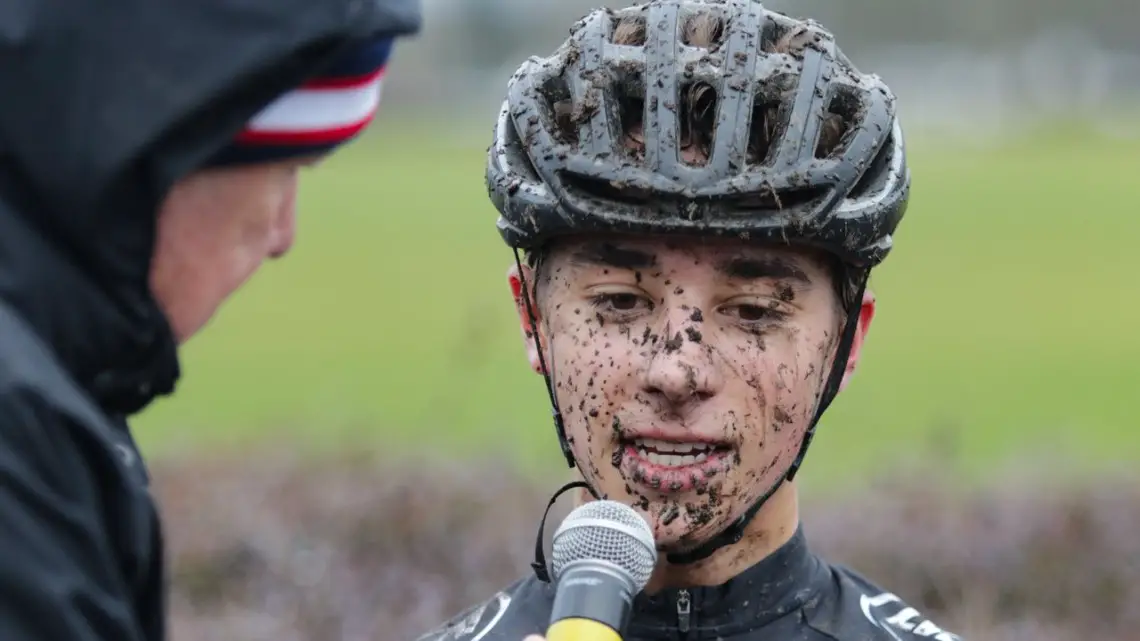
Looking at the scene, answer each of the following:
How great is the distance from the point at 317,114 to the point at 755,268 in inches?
60.2

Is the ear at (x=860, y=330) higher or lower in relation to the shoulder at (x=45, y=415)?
lower

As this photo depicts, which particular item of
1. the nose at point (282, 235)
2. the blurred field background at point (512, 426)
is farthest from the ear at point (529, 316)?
the blurred field background at point (512, 426)

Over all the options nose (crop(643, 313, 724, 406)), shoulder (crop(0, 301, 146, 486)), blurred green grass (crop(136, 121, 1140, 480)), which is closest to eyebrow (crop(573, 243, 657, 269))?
nose (crop(643, 313, 724, 406))

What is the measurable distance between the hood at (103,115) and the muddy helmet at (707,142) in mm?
1572

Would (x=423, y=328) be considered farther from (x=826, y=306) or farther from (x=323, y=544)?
(x=826, y=306)

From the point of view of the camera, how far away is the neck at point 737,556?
3879mm

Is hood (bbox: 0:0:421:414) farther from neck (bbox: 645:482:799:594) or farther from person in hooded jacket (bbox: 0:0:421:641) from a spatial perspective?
neck (bbox: 645:482:799:594)

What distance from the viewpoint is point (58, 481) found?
81.1 inches

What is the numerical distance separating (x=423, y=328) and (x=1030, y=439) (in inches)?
339

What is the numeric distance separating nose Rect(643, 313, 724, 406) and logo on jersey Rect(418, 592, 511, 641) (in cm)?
74

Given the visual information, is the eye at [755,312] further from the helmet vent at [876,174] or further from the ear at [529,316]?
the ear at [529,316]

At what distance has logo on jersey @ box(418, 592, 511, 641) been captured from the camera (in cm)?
409

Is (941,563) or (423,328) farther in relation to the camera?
(423,328)

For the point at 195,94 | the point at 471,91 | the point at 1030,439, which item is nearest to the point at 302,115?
the point at 195,94
